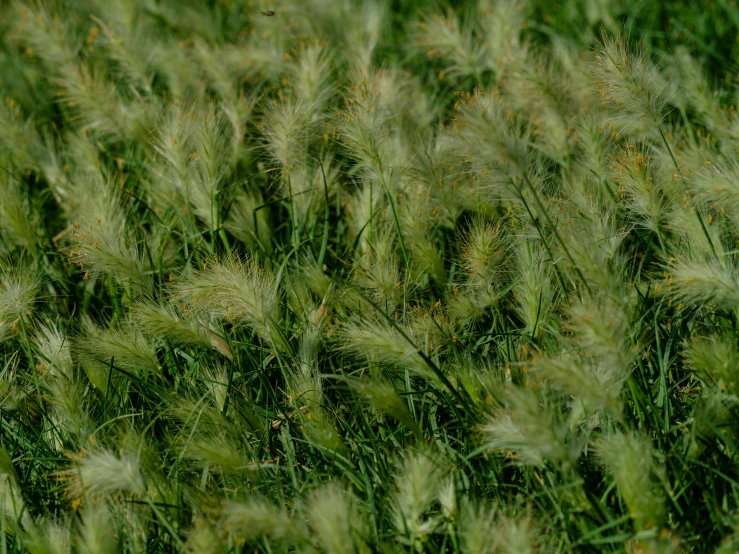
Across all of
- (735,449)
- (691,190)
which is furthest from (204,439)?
(691,190)

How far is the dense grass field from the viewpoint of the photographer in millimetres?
1972

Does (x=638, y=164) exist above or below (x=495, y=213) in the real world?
above

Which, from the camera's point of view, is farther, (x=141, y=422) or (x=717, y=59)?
(x=717, y=59)

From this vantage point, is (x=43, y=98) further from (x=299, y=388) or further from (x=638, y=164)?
(x=638, y=164)

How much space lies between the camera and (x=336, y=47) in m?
3.62

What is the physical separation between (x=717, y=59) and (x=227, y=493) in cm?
279

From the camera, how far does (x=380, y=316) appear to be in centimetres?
240

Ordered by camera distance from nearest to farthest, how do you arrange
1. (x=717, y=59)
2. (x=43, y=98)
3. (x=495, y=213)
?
(x=495, y=213)
(x=717, y=59)
(x=43, y=98)

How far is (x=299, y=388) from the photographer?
2.32m

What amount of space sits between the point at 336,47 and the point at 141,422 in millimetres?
1970

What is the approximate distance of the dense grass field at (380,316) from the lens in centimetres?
197

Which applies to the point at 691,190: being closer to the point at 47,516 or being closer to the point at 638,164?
the point at 638,164

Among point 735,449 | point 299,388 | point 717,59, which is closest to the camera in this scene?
point 735,449

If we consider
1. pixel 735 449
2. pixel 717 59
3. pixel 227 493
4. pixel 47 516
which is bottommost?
pixel 47 516
